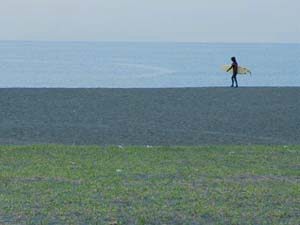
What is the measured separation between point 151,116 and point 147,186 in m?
12.5

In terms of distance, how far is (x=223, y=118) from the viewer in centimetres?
2092

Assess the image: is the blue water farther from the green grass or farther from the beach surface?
the green grass

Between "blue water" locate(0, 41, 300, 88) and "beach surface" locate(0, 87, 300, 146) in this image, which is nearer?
"beach surface" locate(0, 87, 300, 146)

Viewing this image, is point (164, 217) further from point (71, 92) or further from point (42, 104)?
point (71, 92)

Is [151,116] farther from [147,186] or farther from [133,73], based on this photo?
[133,73]

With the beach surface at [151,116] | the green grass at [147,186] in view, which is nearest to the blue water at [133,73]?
the beach surface at [151,116]

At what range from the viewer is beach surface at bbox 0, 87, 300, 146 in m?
16.7

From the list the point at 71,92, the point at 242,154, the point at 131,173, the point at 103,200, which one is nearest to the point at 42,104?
the point at 71,92

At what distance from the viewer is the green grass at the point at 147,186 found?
7.43 metres

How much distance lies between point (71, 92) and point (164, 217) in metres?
19.9

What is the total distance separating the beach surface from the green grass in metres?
3.92

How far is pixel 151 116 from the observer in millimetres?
21250

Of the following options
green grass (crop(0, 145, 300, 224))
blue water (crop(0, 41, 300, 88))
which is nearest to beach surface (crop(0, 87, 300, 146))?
green grass (crop(0, 145, 300, 224))

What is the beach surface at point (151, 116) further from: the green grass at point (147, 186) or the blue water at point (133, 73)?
the blue water at point (133, 73)
